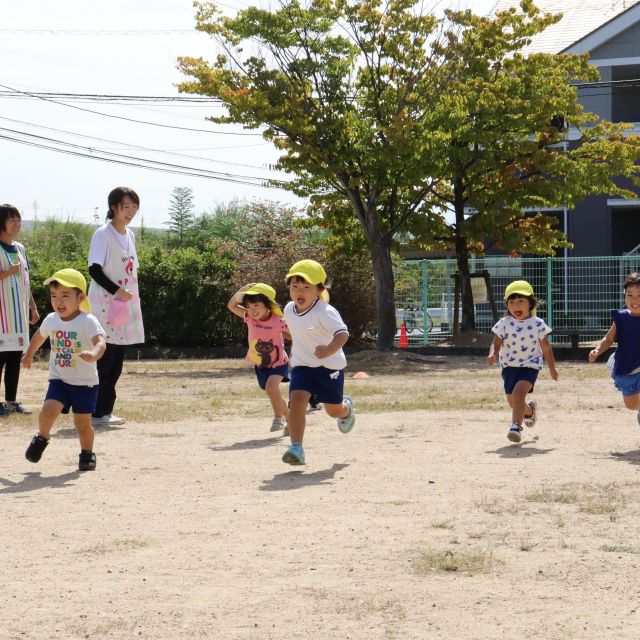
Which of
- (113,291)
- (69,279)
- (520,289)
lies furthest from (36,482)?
(520,289)

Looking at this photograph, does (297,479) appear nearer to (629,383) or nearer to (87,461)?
(87,461)

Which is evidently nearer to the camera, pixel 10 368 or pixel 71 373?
pixel 71 373

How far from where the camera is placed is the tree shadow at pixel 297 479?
Result: 24.7 feet

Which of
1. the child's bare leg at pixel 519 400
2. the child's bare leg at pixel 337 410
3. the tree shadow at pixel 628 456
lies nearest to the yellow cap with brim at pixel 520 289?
the child's bare leg at pixel 519 400

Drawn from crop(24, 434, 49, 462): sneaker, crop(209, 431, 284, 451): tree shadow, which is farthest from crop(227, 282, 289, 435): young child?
crop(24, 434, 49, 462): sneaker

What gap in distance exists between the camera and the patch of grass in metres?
5.17

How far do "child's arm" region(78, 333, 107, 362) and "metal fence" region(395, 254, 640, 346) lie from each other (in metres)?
16.1

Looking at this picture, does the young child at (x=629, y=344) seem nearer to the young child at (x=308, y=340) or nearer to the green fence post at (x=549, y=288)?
the young child at (x=308, y=340)

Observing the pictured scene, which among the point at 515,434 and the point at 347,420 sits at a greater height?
the point at 347,420

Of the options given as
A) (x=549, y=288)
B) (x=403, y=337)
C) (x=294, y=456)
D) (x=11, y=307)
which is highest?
(x=549, y=288)

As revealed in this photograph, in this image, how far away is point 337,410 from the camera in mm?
8977

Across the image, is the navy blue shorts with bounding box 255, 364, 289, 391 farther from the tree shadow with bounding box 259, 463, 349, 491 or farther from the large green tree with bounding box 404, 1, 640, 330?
the large green tree with bounding box 404, 1, 640, 330

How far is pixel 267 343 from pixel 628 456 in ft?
10.4

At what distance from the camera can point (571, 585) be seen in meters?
4.90
